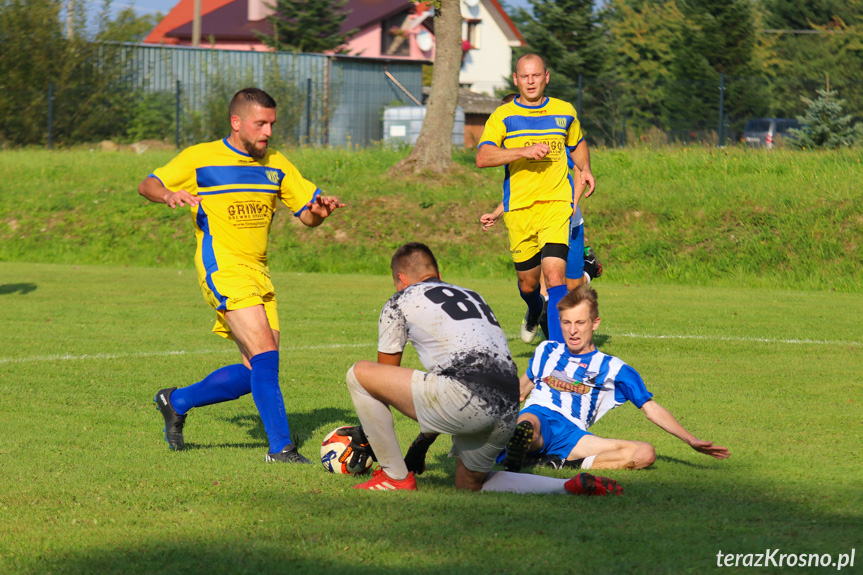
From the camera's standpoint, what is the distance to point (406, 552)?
12.6 ft

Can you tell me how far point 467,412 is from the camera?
180 inches

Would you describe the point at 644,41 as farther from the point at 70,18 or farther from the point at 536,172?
the point at 536,172

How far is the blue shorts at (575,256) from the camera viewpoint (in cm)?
906

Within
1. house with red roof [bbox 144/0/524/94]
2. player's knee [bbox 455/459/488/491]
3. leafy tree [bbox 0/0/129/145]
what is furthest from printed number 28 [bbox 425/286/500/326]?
house with red roof [bbox 144/0/524/94]

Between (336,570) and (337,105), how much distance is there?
3395 cm

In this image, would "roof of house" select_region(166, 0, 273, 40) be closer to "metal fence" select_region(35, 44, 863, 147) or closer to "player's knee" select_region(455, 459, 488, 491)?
"metal fence" select_region(35, 44, 863, 147)

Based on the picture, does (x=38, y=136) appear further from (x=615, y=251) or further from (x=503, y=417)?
(x=503, y=417)

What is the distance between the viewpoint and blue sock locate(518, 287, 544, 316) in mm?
9188

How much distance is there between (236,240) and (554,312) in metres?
3.24

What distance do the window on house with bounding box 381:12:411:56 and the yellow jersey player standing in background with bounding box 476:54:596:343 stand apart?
148ft

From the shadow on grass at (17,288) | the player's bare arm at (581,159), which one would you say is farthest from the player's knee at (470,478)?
the shadow on grass at (17,288)

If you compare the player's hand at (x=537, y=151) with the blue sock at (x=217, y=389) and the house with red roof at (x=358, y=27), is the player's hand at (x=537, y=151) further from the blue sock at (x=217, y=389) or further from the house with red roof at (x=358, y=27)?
the house with red roof at (x=358, y=27)

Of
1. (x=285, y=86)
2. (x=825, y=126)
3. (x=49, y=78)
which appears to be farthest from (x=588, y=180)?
(x=49, y=78)

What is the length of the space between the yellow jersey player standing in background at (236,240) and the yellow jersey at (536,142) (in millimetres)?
3197
